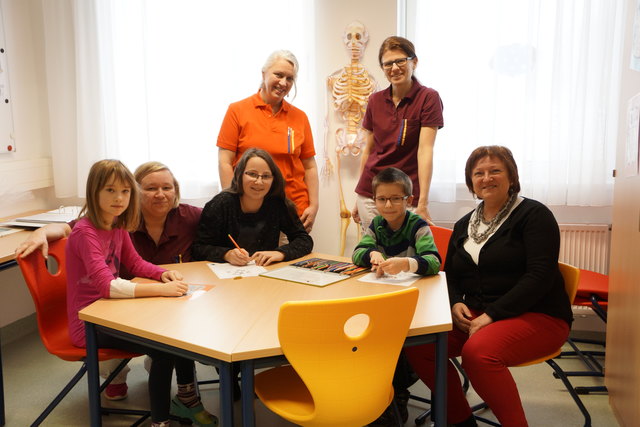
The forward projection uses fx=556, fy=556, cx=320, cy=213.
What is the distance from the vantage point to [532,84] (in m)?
3.24

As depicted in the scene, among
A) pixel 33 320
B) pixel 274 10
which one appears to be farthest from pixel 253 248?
pixel 33 320

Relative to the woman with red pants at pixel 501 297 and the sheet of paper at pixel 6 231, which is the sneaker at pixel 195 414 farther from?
the sheet of paper at pixel 6 231

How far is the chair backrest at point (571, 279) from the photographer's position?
212 centimetres

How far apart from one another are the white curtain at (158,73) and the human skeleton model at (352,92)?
0.23 meters

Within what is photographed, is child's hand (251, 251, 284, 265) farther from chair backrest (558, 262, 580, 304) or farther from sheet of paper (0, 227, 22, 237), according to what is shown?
sheet of paper (0, 227, 22, 237)

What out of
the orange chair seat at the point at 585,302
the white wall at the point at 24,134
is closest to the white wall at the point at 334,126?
the orange chair seat at the point at 585,302

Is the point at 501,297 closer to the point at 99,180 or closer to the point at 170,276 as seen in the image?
the point at 170,276

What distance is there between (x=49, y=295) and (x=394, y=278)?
139 cm

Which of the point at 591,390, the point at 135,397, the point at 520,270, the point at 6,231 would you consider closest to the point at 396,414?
the point at 520,270

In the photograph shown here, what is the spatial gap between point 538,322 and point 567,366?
1250 mm

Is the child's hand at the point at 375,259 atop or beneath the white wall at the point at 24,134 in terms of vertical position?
beneath

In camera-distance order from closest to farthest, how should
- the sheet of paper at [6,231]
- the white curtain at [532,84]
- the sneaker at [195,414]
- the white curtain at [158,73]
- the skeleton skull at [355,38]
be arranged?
the sneaker at [195,414] < the sheet of paper at [6,231] < the white curtain at [532,84] < the skeleton skull at [355,38] < the white curtain at [158,73]

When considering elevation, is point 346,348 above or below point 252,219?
below

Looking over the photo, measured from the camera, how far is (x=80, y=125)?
3842 millimetres
